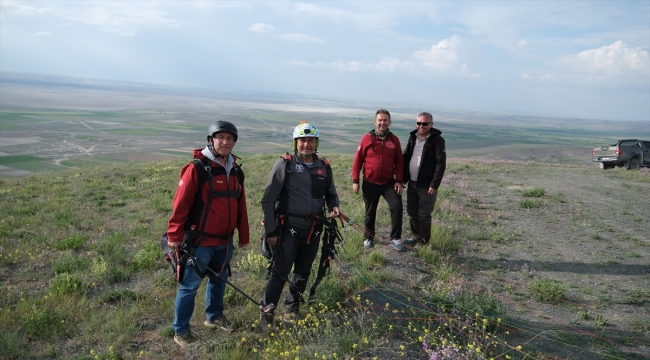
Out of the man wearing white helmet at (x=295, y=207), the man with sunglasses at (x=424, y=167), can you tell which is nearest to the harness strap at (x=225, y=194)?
the man wearing white helmet at (x=295, y=207)

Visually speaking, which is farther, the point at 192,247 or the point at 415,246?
the point at 415,246

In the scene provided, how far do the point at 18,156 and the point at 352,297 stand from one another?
63.4 meters

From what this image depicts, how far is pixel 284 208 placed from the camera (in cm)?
455

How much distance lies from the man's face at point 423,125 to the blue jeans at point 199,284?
4094 mm

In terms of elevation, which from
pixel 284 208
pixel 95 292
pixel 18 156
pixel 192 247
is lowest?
pixel 18 156

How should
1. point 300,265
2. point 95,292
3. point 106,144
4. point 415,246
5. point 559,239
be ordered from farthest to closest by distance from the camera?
point 106,144 < point 559,239 < point 415,246 < point 95,292 < point 300,265

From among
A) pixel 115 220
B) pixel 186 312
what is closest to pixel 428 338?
pixel 186 312

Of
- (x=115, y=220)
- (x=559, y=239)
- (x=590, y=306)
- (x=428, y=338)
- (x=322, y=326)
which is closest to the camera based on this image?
(x=428, y=338)

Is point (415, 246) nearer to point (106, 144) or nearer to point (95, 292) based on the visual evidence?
point (95, 292)

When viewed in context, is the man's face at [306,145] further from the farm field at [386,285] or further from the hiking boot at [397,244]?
the hiking boot at [397,244]

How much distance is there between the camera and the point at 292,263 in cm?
465

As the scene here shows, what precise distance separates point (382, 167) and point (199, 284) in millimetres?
3834

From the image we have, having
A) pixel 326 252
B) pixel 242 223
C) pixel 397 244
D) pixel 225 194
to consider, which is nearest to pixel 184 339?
pixel 242 223

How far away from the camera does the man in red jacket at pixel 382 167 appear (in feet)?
22.3
